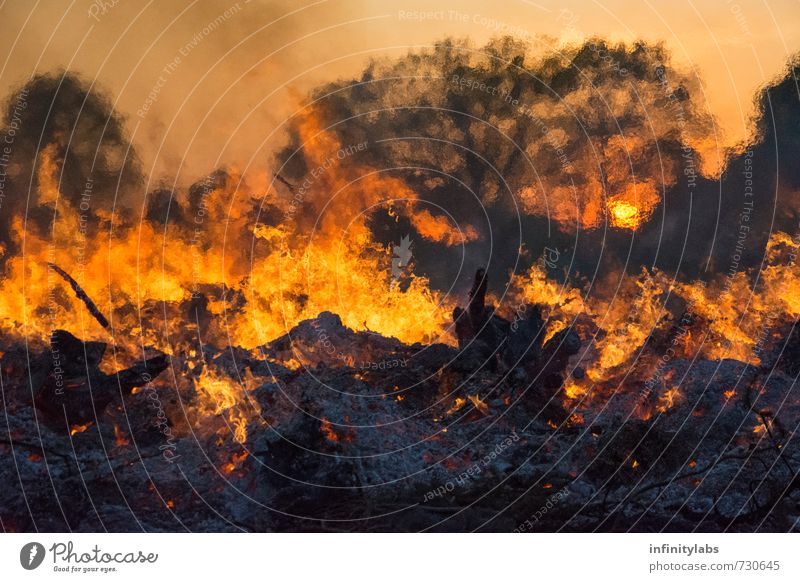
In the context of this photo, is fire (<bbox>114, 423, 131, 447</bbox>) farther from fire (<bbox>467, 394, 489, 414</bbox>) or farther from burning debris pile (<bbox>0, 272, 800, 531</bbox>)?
fire (<bbox>467, 394, 489, 414</bbox>)

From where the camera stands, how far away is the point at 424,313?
431 inches

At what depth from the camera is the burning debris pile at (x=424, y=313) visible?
34.6 ft

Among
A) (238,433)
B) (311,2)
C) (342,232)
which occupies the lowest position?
(238,433)

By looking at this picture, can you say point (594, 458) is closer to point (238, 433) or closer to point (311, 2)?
point (238, 433)

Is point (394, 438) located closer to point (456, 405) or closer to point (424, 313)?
point (456, 405)

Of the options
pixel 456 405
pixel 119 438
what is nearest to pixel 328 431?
pixel 456 405

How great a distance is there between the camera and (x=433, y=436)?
10875 mm

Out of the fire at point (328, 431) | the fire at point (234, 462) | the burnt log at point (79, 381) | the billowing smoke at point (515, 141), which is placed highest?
the billowing smoke at point (515, 141)

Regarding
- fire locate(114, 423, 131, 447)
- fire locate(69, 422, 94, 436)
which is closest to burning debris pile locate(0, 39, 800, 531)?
fire locate(69, 422, 94, 436)

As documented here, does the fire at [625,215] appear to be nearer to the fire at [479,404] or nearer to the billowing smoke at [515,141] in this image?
the billowing smoke at [515,141]

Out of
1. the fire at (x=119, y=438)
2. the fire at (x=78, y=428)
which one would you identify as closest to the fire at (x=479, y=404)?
the fire at (x=119, y=438)

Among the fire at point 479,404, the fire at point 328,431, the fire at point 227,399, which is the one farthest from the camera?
the fire at point 479,404

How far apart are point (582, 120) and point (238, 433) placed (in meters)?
6.70
